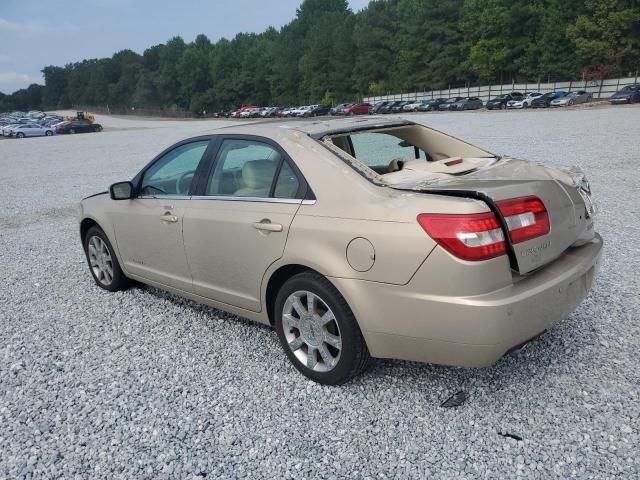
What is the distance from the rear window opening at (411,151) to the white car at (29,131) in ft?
179

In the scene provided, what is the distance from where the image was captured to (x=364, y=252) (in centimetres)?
285

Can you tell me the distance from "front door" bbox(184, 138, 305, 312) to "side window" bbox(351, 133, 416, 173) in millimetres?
824

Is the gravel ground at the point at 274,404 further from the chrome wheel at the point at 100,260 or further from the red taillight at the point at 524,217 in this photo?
the red taillight at the point at 524,217

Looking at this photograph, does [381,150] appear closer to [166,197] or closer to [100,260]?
[166,197]

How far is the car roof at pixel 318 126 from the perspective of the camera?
3.60 m

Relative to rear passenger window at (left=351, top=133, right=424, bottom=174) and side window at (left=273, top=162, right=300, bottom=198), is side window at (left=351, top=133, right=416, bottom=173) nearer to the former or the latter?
rear passenger window at (left=351, top=133, right=424, bottom=174)

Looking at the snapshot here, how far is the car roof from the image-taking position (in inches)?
142

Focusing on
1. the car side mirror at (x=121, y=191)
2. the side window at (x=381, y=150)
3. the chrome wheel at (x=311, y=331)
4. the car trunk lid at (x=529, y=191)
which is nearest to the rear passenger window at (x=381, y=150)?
the side window at (x=381, y=150)

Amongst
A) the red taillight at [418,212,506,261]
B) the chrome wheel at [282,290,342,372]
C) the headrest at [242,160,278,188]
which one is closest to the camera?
the red taillight at [418,212,506,261]

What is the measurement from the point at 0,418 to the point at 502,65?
228 feet

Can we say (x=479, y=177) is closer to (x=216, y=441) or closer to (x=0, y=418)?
(x=216, y=441)

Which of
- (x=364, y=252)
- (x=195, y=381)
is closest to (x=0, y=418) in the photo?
(x=195, y=381)

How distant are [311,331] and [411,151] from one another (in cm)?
188

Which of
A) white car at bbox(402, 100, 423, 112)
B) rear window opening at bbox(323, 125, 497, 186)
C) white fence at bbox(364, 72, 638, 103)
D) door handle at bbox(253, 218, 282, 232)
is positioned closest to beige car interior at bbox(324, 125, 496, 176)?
rear window opening at bbox(323, 125, 497, 186)
